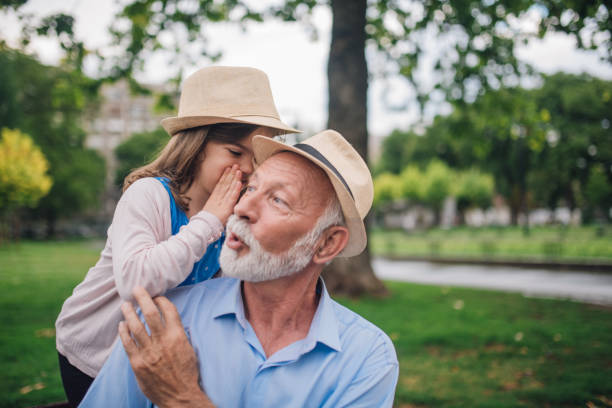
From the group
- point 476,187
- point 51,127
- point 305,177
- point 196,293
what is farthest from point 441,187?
point 196,293

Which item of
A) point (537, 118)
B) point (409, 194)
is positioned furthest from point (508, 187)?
point (537, 118)

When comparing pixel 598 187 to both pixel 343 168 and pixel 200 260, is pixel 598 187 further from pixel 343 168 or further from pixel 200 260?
pixel 200 260

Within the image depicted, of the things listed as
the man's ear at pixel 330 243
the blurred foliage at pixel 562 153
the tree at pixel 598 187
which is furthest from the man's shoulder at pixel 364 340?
the tree at pixel 598 187

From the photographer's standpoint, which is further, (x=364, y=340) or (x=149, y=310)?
(x=364, y=340)

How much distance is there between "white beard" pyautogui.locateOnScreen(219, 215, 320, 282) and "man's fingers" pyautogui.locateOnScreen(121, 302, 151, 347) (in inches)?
15.3

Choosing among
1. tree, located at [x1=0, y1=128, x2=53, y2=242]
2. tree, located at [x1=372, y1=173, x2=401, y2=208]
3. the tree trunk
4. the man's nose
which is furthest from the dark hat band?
tree, located at [x1=372, y1=173, x2=401, y2=208]

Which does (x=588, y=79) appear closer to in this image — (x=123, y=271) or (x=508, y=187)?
(x=508, y=187)

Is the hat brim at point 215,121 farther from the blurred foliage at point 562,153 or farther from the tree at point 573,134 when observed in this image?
the tree at point 573,134

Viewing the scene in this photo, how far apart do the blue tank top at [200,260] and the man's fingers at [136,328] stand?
52 centimetres

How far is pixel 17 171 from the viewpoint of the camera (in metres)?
27.1

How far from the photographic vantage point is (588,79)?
41062mm

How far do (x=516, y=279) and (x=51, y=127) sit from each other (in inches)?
1573

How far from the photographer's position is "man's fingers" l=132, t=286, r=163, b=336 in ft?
5.64

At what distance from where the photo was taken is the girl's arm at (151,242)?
1.78 metres
